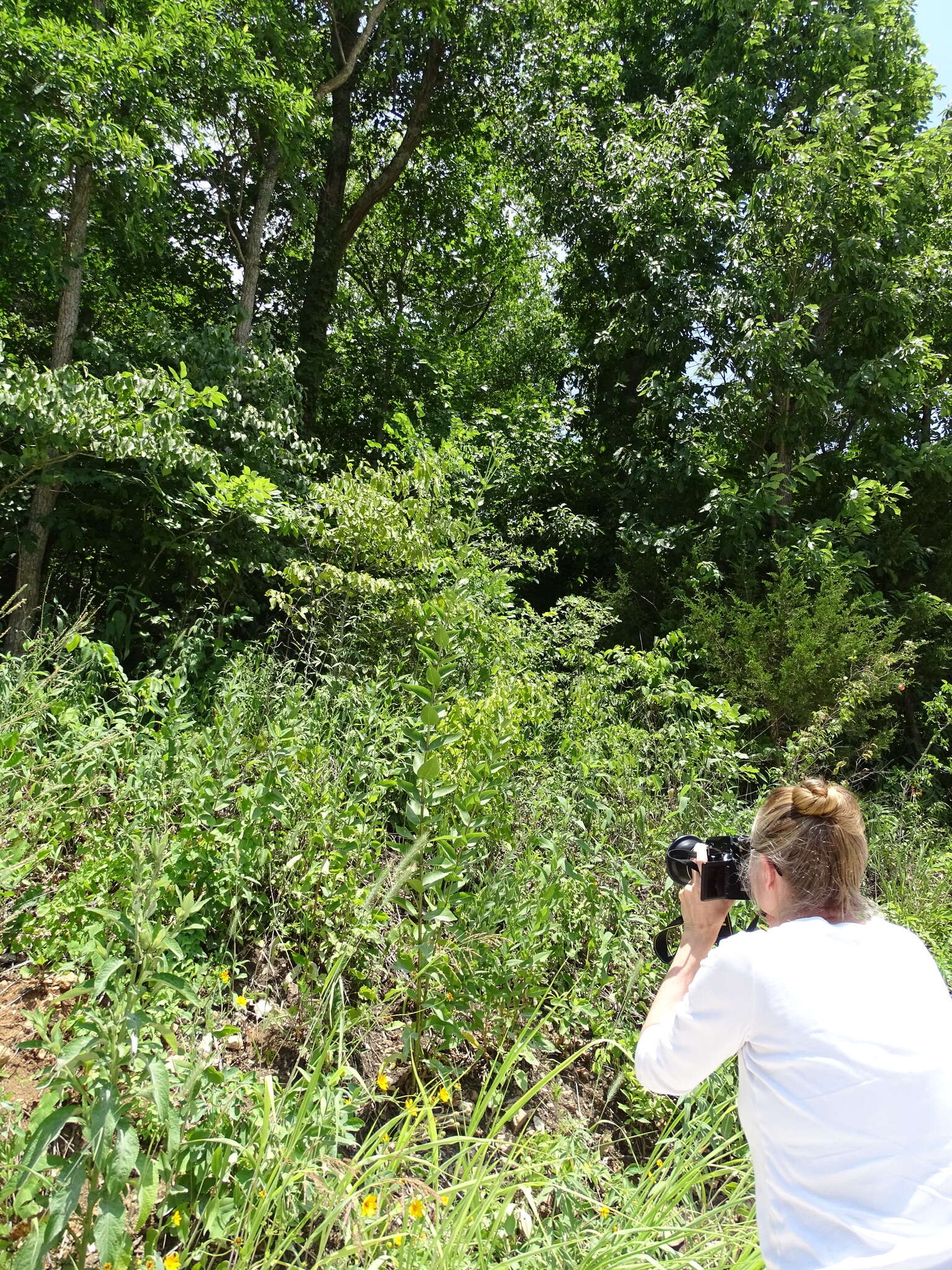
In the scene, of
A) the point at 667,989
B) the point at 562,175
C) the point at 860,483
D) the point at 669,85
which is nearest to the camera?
the point at 667,989

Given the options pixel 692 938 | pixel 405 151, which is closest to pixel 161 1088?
pixel 692 938

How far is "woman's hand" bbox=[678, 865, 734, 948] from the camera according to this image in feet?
5.73

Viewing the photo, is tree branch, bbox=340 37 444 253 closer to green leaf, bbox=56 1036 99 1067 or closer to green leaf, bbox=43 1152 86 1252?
green leaf, bbox=56 1036 99 1067

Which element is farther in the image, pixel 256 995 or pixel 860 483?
pixel 860 483

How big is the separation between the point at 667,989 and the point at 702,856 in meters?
0.37

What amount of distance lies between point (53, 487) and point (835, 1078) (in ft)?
16.5

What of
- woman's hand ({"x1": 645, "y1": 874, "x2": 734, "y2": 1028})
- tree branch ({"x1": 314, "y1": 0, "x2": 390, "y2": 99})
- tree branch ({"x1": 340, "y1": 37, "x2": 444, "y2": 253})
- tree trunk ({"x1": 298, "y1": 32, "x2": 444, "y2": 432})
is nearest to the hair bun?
woman's hand ({"x1": 645, "y1": 874, "x2": 734, "y2": 1028})

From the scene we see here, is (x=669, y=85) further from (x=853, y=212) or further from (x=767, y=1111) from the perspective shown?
(x=767, y=1111)

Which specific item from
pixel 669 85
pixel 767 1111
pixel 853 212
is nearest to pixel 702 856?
pixel 767 1111

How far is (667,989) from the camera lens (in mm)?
1628

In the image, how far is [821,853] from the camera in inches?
59.6

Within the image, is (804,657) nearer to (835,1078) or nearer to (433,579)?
(433,579)

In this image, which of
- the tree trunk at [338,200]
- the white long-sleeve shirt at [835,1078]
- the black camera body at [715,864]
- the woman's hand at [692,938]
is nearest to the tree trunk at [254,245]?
the tree trunk at [338,200]

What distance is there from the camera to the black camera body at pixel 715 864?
5.69 ft
